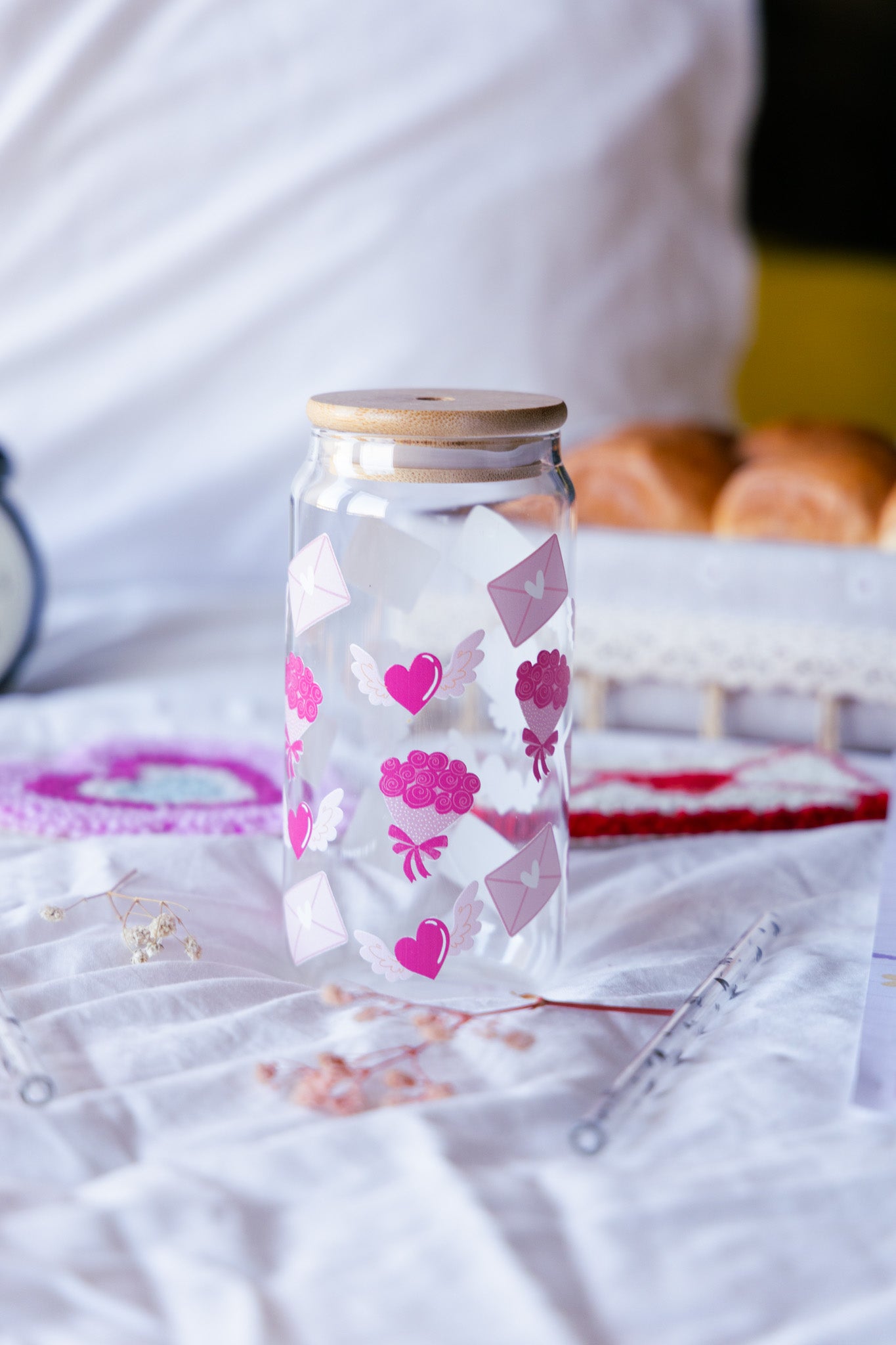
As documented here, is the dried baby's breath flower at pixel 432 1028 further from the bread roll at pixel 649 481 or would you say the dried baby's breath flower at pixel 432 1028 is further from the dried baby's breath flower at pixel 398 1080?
the bread roll at pixel 649 481

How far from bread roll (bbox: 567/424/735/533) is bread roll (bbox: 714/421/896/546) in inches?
0.8

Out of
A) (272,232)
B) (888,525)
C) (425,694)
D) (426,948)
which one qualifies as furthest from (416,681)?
(272,232)

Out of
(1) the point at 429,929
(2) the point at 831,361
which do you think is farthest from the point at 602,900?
(2) the point at 831,361

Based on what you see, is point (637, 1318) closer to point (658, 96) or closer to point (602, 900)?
point (602, 900)

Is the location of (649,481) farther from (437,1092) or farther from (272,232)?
(437,1092)

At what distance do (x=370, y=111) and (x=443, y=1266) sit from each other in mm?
1111

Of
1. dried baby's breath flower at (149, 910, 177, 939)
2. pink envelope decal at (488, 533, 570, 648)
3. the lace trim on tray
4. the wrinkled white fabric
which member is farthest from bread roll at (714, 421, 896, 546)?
dried baby's breath flower at (149, 910, 177, 939)

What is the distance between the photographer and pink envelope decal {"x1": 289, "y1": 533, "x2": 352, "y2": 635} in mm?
536

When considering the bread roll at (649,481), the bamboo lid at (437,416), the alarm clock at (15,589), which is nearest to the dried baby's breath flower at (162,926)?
the bamboo lid at (437,416)

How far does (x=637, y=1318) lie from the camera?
1.17ft

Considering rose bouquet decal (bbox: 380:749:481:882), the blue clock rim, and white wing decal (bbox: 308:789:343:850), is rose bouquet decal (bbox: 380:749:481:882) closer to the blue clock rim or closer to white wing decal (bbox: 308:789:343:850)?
white wing decal (bbox: 308:789:343:850)

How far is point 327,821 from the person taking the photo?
1.80 feet

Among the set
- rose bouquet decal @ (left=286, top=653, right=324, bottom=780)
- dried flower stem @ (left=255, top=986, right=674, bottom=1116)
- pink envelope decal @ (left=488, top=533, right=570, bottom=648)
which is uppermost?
pink envelope decal @ (left=488, top=533, right=570, bottom=648)

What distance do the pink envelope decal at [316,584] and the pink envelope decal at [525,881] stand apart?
128mm
